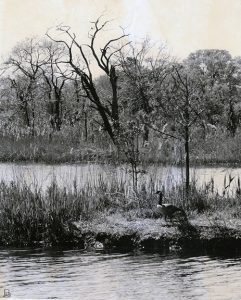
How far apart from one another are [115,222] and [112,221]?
2.6 inches

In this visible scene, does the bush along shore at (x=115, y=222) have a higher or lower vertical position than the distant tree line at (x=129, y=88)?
lower

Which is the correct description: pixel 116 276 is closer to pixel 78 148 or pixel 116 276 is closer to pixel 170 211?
pixel 170 211

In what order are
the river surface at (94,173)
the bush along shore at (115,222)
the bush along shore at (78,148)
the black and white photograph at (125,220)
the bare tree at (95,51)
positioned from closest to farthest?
the black and white photograph at (125,220) → the bush along shore at (115,222) → the bare tree at (95,51) → the river surface at (94,173) → the bush along shore at (78,148)

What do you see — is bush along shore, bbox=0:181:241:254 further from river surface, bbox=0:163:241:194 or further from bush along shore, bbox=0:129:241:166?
bush along shore, bbox=0:129:241:166

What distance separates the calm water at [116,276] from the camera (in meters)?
4.95

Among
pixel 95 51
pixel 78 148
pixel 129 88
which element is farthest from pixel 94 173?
pixel 129 88

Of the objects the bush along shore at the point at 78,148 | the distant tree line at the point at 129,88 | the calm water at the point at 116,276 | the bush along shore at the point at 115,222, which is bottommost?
the calm water at the point at 116,276

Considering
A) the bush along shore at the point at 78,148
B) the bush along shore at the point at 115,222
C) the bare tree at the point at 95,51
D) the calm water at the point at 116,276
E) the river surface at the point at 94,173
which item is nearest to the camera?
the calm water at the point at 116,276

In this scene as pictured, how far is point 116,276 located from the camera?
216 inches

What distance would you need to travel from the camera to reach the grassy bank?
6.44m

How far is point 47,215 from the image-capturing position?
6773 mm

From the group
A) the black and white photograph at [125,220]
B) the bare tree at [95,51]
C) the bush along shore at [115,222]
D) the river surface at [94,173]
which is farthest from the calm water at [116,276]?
the bare tree at [95,51]

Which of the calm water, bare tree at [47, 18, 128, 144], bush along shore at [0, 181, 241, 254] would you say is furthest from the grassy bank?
bare tree at [47, 18, 128, 144]

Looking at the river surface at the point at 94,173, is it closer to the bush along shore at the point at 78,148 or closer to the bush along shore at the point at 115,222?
the bush along shore at the point at 78,148
